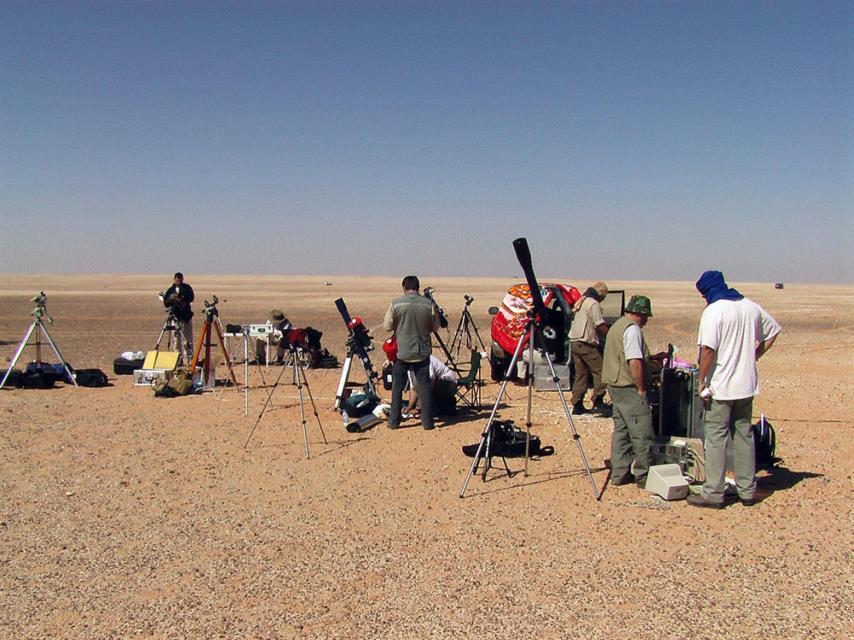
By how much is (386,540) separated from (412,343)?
12.2 feet

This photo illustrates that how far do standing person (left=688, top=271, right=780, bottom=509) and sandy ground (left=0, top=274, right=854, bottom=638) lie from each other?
10.2 inches

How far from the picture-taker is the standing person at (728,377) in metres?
5.84

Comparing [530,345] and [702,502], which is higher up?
[530,345]

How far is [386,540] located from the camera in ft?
18.2

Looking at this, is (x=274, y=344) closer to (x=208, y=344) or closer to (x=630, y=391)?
(x=208, y=344)

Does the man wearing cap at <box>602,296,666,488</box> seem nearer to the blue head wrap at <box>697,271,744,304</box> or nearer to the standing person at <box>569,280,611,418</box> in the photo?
the blue head wrap at <box>697,271,744,304</box>

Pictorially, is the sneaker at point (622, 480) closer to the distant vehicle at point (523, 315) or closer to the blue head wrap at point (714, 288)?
the blue head wrap at point (714, 288)

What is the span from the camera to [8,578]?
4918 millimetres

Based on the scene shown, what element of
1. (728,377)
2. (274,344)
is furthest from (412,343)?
(274,344)

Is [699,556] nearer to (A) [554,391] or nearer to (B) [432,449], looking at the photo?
(B) [432,449]

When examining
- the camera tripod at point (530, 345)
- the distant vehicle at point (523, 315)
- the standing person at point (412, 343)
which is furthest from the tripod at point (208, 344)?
the camera tripod at point (530, 345)

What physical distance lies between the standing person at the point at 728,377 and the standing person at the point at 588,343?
3424mm

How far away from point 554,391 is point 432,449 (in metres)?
4.09

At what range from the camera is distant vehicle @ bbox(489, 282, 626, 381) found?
37.6ft
